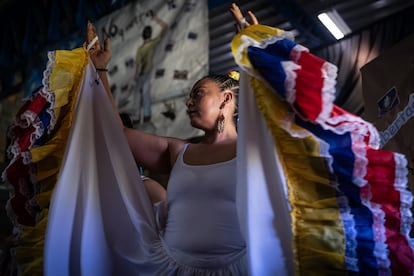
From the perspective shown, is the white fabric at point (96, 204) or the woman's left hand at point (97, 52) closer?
the white fabric at point (96, 204)

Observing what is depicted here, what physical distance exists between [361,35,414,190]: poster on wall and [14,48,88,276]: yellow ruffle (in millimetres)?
1296

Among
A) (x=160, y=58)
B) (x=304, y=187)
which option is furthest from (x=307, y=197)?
(x=160, y=58)

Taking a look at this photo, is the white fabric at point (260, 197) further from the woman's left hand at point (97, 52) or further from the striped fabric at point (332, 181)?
the woman's left hand at point (97, 52)

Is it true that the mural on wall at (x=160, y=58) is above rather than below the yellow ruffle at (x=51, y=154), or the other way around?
above

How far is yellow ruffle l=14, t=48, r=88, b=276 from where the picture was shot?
1.30m

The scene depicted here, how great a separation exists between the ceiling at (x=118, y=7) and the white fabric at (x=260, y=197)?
1.50 m

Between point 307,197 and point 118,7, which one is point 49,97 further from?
point 118,7

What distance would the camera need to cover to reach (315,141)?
107cm

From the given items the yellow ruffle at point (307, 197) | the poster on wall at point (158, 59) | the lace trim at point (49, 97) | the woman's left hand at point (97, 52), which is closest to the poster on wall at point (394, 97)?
the poster on wall at point (158, 59)

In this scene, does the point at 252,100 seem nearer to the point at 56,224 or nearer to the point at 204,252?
the point at 204,252

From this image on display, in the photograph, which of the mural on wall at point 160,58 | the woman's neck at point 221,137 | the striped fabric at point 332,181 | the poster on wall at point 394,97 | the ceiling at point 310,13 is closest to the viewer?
the striped fabric at point 332,181

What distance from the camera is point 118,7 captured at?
9.90 feet

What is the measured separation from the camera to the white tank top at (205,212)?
4.02ft

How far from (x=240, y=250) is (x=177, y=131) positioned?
1.39 metres
